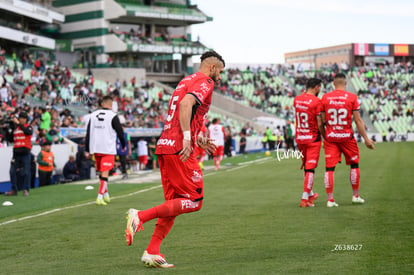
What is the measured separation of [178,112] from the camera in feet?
21.9

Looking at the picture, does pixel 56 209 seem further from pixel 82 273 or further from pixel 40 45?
pixel 40 45

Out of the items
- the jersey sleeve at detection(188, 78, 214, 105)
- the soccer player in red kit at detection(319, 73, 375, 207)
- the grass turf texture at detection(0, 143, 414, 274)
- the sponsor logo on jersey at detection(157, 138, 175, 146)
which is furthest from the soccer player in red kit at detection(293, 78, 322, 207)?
the sponsor logo on jersey at detection(157, 138, 175, 146)

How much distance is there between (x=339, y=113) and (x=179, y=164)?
19.0ft

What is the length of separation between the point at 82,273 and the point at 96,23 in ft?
194

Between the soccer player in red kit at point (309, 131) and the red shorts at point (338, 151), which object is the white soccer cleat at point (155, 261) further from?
the red shorts at point (338, 151)

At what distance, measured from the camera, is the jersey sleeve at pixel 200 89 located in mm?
6488

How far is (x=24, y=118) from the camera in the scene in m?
15.8

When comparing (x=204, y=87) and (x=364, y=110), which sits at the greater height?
(x=204, y=87)

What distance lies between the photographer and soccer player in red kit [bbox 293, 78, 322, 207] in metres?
11.8

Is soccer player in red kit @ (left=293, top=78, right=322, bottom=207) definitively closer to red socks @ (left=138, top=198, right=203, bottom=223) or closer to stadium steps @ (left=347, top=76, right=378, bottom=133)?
red socks @ (left=138, top=198, right=203, bottom=223)

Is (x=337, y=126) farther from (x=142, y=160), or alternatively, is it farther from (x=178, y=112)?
(x=142, y=160)

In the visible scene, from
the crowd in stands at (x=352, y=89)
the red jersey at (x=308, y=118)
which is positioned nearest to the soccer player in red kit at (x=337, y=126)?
the red jersey at (x=308, y=118)

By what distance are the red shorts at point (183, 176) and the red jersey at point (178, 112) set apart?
11 centimetres

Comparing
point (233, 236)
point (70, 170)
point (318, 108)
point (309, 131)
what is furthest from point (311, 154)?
point (70, 170)
